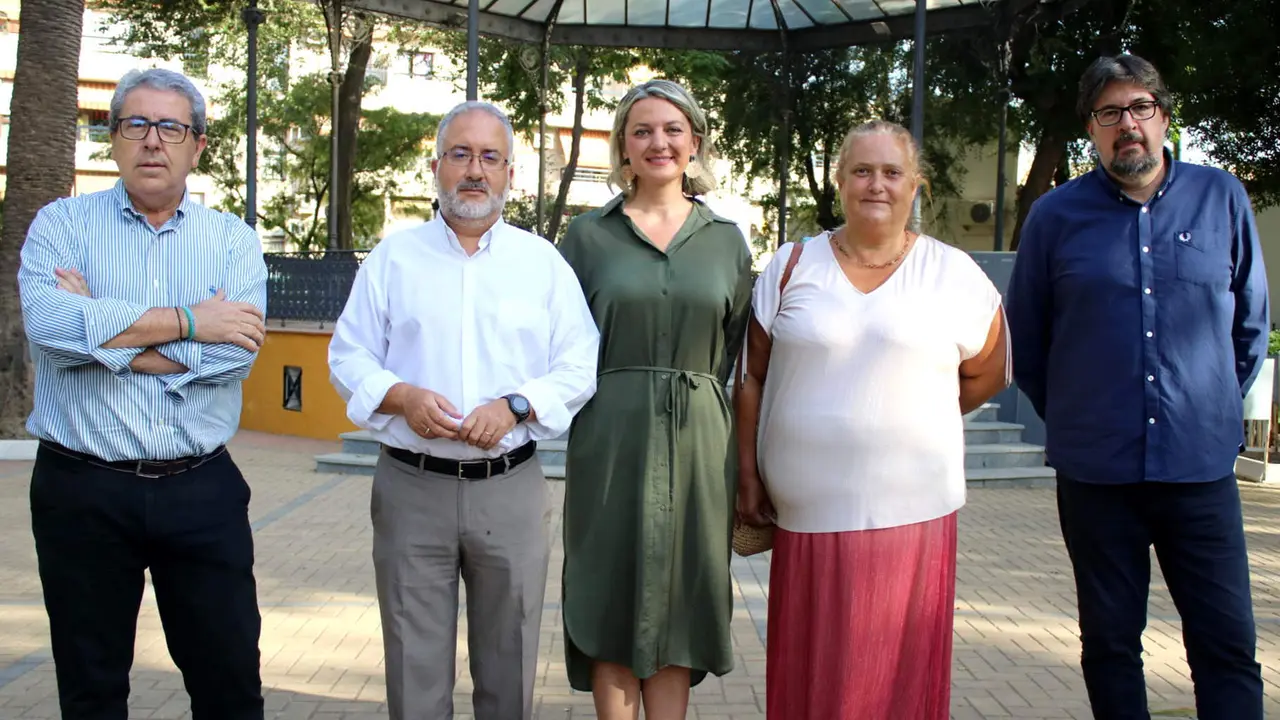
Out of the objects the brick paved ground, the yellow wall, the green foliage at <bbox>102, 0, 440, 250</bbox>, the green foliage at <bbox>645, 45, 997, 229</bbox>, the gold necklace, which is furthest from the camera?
the green foliage at <bbox>102, 0, 440, 250</bbox>

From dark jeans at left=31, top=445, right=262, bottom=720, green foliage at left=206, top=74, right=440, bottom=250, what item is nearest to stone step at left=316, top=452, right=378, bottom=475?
dark jeans at left=31, top=445, right=262, bottom=720

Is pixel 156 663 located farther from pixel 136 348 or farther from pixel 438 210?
pixel 438 210

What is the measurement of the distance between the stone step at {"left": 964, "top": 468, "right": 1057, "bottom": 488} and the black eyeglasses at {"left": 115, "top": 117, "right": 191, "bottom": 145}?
8.40 m

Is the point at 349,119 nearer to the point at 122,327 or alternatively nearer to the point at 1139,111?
the point at 122,327

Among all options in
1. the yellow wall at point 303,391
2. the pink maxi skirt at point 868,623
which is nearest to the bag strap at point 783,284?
A: the pink maxi skirt at point 868,623

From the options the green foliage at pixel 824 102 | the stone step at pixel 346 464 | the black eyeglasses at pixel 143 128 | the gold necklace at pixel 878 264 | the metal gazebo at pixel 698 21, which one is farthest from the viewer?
the green foliage at pixel 824 102

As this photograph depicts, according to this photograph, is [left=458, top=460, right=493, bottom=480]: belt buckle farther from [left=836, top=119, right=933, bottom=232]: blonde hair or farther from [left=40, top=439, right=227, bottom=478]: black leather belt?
[left=836, top=119, right=933, bottom=232]: blonde hair

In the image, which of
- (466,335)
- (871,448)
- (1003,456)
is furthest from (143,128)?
(1003,456)

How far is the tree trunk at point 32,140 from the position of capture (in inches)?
444

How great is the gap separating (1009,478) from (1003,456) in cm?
37

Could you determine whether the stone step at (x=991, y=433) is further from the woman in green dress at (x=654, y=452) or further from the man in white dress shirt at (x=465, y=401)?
the man in white dress shirt at (x=465, y=401)

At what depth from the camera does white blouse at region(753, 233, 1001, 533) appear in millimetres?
3096

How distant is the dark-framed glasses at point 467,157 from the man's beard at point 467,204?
0.18ft

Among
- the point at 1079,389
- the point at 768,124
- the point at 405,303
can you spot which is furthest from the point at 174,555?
the point at 768,124
